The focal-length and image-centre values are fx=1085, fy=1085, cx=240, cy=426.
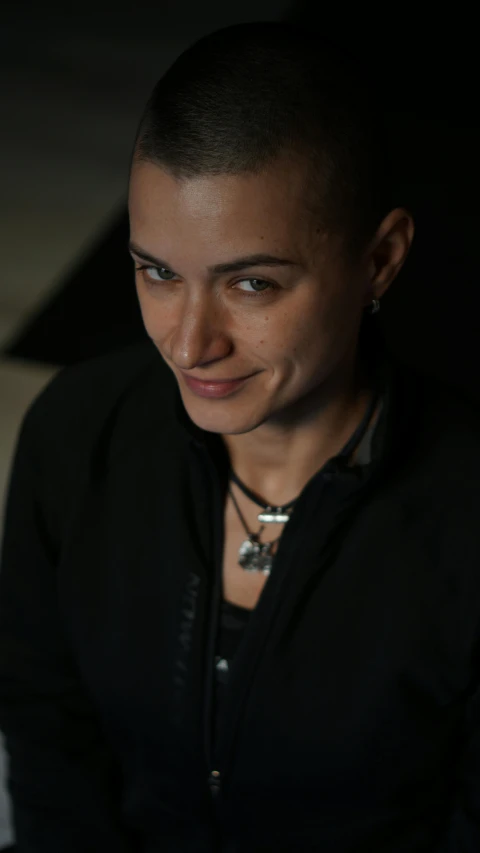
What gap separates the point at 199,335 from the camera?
956 mm

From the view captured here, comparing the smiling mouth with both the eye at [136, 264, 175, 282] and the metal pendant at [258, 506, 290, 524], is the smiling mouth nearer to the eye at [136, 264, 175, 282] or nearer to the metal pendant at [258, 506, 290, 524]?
the eye at [136, 264, 175, 282]

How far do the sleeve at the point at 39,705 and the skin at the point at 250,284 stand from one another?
0.33 meters

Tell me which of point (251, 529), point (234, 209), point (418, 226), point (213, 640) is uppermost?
point (418, 226)

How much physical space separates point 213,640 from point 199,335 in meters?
0.36

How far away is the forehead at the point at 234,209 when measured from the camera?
0.91 m

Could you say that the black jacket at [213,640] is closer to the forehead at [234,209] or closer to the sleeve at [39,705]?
the sleeve at [39,705]

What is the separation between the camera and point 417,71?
358 centimetres

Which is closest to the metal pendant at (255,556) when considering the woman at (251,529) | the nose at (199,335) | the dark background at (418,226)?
the woman at (251,529)

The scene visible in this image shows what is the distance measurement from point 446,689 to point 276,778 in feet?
0.70

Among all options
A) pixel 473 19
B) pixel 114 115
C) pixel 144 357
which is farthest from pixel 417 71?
pixel 144 357

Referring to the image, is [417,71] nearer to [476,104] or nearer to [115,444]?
[476,104]

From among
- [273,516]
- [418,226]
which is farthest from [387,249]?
[418,226]

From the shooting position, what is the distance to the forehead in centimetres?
91

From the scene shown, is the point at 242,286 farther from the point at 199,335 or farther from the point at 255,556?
the point at 255,556
